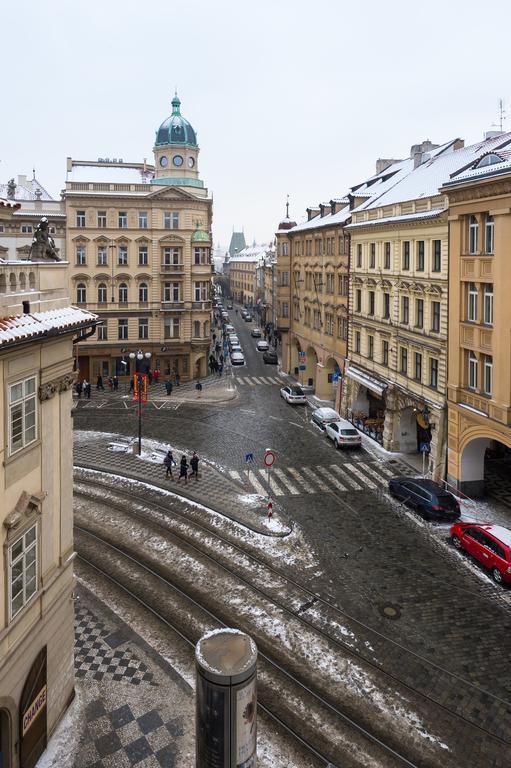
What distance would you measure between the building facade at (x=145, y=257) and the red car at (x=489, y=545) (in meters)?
40.5

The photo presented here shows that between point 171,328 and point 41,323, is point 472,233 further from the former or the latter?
point 171,328

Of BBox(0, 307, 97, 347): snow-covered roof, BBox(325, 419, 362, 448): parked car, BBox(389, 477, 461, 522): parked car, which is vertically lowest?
BBox(389, 477, 461, 522): parked car

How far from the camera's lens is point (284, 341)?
220ft

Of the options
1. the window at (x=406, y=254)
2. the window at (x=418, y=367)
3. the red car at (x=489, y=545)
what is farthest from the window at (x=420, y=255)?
the red car at (x=489, y=545)

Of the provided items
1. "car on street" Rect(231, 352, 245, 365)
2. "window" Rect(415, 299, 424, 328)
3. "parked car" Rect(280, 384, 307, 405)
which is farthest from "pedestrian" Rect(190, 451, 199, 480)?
"car on street" Rect(231, 352, 245, 365)

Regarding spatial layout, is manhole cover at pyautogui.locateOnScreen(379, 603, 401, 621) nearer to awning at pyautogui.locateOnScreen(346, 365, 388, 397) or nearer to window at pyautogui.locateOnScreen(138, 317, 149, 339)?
awning at pyautogui.locateOnScreen(346, 365, 388, 397)

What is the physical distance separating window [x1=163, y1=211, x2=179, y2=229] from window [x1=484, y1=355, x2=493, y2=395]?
3945 centimetres

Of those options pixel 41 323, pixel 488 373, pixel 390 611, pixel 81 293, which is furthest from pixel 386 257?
pixel 81 293

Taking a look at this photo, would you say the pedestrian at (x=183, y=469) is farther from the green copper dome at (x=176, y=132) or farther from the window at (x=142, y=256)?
the green copper dome at (x=176, y=132)

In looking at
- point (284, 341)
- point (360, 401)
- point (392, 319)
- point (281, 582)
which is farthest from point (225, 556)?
point (284, 341)

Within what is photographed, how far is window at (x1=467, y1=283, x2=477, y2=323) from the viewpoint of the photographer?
1108 inches

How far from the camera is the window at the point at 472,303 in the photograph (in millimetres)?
28141

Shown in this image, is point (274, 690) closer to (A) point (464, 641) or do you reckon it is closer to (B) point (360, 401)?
(A) point (464, 641)

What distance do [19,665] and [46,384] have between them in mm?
5730
